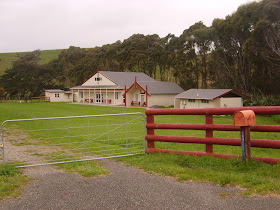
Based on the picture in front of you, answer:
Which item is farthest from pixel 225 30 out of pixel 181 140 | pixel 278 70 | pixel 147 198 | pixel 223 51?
pixel 147 198

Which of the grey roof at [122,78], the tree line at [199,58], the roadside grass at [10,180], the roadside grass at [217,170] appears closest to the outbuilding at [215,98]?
the tree line at [199,58]

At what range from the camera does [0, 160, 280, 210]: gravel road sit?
4.29 meters

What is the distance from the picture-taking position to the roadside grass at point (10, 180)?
191 inches

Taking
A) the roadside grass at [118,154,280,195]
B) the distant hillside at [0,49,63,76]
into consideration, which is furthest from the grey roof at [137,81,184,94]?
the distant hillside at [0,49,63,76]

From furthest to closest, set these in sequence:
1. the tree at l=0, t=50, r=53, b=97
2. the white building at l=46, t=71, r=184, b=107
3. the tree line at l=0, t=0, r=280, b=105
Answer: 1. the tree at l=0, t=50, r=53, b=97
2. the white building at l=46, t=71, r=184, b=107
3. the tree line at l=0, t=0, r=280, b=105

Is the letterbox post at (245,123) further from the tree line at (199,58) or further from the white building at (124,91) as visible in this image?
the white building at (124,91)

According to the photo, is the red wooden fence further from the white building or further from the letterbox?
the white building

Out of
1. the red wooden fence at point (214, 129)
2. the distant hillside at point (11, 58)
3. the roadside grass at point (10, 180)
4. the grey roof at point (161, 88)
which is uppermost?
the distant hillside at point (11, 58)

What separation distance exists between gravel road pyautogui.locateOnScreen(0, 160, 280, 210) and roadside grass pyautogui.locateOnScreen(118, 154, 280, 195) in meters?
0.26

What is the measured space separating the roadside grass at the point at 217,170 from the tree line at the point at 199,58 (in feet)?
106

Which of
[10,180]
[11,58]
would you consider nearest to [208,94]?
[10,180]

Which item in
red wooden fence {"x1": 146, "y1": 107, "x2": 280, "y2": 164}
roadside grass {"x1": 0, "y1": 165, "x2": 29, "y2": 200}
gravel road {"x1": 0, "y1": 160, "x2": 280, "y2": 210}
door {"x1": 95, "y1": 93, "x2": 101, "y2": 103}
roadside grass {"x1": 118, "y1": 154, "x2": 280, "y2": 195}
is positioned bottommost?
gravel road {"x1": 0, "y1": 160, "x2": 280, "y2": 210}

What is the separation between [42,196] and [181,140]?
372 cm

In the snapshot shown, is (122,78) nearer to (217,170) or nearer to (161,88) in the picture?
(161,88)
